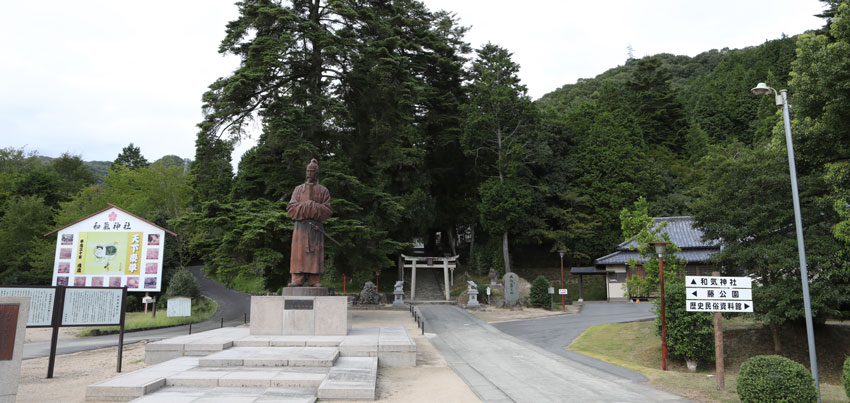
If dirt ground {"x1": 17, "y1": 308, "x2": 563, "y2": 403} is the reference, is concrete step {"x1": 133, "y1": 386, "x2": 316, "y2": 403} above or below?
above

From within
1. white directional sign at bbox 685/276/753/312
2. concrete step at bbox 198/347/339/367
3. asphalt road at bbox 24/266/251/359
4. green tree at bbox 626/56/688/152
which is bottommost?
asphalt road at bbox 24/266/251/359

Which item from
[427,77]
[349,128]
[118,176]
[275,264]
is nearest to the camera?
[275,264]

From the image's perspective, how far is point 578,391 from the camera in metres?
9.30

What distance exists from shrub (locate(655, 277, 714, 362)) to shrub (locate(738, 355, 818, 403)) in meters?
4.74

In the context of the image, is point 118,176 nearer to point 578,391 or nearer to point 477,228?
point 477,228

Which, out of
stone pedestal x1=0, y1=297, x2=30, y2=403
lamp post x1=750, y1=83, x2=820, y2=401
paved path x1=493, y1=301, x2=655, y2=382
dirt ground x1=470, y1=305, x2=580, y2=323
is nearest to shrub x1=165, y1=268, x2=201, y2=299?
dirt ground x1=470, y1=305, x2=580, y2=323

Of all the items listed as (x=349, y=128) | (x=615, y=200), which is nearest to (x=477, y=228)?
(x=615, y=200)

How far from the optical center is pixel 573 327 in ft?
64.4

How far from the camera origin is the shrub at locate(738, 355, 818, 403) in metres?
7.18

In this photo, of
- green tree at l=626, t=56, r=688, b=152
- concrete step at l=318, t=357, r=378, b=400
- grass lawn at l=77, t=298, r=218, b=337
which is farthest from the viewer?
green tree at l=626, t=56, r=688, b=152

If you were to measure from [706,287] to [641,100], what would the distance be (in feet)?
131

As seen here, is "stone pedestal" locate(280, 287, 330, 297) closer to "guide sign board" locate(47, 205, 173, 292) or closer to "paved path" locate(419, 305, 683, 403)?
"guide sign board" locate(47, 205, 173, 292)

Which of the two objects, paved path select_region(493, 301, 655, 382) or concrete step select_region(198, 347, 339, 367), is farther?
paved path select_region(493, 301, 655, 382)

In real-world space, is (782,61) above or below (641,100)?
above
